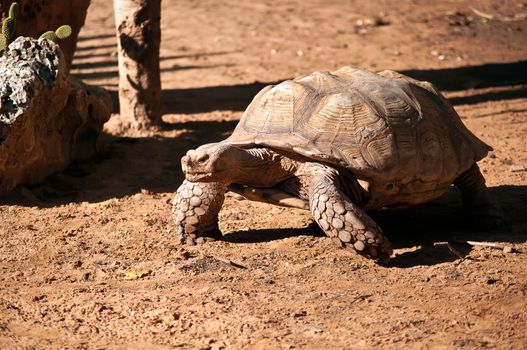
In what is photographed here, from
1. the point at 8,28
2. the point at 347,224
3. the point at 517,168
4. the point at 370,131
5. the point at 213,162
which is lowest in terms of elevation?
the point at 517,168

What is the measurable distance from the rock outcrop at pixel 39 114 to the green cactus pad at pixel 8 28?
0.09 m

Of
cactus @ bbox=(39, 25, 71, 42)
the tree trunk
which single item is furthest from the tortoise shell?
the tree trunk

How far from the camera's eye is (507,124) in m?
8.02

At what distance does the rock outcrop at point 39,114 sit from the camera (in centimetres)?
595

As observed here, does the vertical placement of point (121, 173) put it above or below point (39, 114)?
below

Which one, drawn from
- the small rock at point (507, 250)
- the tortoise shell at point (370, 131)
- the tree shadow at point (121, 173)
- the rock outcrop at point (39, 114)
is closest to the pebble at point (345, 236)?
the tortoise shell at point (370, 131)

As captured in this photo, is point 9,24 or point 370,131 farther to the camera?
point 9,24

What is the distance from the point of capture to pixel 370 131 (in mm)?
4984

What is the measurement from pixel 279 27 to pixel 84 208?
23.9 feet

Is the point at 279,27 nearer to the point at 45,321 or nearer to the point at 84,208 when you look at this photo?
the point at 84,208

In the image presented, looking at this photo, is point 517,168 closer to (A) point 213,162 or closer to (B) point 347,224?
(B) point 347,224

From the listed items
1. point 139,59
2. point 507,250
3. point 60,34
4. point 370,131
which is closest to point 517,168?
point 507,250

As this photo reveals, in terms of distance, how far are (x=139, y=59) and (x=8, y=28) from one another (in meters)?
1.57

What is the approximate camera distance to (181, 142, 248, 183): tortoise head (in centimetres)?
479
